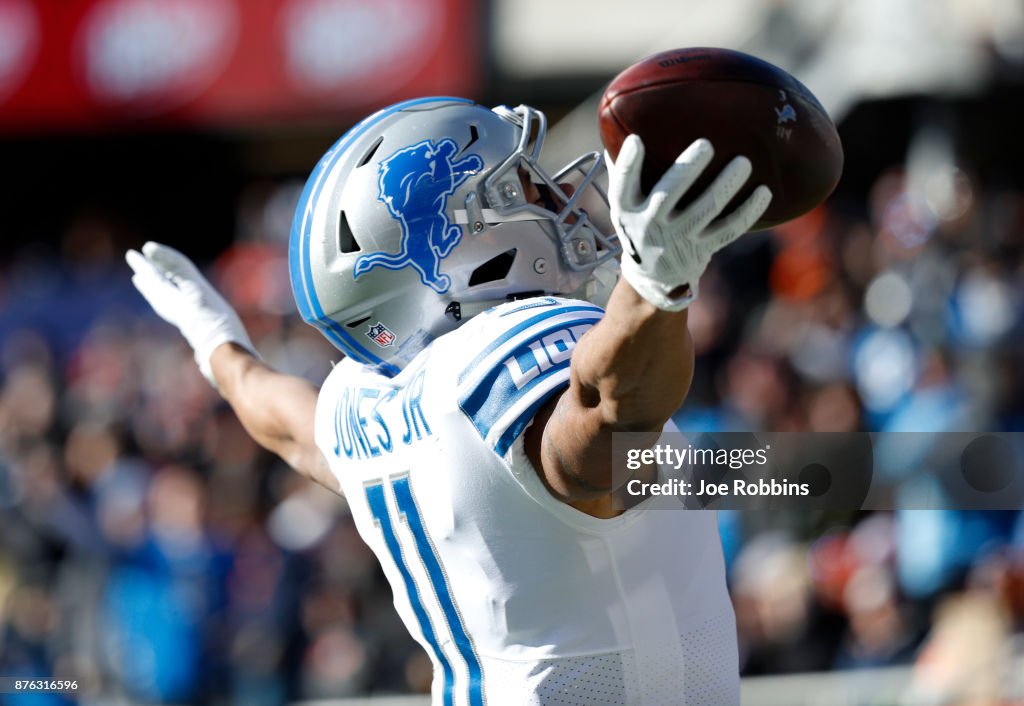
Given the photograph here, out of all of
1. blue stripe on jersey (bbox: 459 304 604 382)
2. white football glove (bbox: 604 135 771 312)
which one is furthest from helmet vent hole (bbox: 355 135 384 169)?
white football glove (bbox: 604 135 771 312)

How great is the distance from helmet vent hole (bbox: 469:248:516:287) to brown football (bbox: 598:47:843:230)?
587mm

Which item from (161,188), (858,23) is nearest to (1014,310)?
(858,23)

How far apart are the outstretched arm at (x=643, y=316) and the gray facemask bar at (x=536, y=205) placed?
1.82ft

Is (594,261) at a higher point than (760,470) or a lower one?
higher

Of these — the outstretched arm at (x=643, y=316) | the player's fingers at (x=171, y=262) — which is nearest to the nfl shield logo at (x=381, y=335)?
the outstretched arm at (x=643, y=316)

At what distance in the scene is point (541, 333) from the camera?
2242 mm

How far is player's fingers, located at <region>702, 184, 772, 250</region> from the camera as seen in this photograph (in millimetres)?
1848

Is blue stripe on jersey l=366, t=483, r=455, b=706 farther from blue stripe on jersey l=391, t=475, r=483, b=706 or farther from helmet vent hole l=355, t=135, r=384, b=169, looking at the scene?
helmet vent hole l=355, t=135, r=384, b=169

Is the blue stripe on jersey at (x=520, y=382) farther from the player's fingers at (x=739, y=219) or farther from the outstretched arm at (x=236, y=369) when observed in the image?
the outstretched arm at (x=236, y=369)

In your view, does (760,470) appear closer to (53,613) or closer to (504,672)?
(504,672)

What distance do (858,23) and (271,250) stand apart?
369 centimetres

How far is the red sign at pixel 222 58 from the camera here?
9906 mm

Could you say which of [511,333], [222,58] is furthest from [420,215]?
[222,58]

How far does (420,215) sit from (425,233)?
0.11 ft
